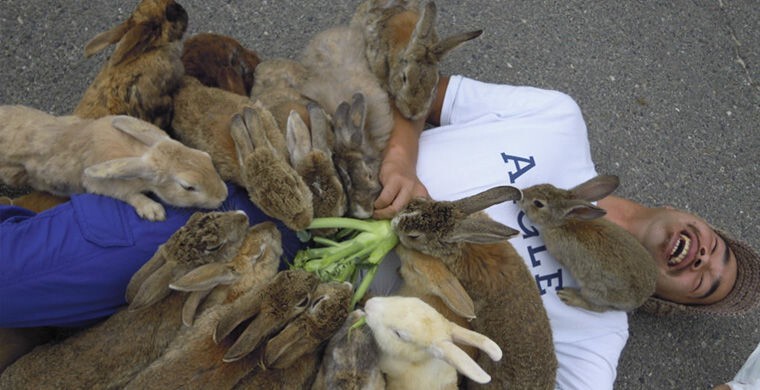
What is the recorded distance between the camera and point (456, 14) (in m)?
4.61

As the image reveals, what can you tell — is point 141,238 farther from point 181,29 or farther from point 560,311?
point 560,311

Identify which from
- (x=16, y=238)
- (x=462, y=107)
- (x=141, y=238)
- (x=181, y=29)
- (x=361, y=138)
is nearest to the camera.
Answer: (x=16, y=238)

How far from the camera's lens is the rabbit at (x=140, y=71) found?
3182 millimetres

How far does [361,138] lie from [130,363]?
154 centimetres

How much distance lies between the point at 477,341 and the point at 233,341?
105cm

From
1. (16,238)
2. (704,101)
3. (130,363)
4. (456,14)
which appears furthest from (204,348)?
(704,101)

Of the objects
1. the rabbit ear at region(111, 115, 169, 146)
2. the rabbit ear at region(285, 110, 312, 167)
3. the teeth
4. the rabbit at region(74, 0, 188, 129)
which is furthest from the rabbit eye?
the teeth

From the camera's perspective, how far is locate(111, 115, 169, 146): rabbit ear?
9.51 ft

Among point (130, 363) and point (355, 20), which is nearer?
point (130, 363)

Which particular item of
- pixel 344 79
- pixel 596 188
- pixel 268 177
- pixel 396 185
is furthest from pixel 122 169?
pixel 596 188

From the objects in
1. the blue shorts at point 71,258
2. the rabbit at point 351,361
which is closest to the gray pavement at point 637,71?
the blue shorts at point 71,258

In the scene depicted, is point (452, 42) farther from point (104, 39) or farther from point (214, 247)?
point (104, 39)

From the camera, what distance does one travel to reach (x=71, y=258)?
258 centimetres

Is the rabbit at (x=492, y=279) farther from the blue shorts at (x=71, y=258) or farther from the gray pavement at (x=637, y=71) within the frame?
the gray pavement at (x=637, y=71)
